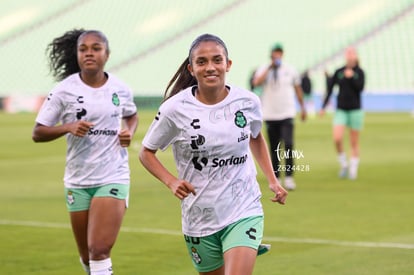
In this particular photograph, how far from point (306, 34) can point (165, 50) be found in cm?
831

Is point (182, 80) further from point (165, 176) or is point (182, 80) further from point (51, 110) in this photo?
point (51, 110)

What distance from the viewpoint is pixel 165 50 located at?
199 feet

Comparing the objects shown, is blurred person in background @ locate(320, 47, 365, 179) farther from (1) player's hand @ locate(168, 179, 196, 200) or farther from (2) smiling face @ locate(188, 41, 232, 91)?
(1) player's hand @ locate(168, 179, 196, 200)

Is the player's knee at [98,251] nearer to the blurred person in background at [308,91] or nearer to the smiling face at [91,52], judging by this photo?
the smiling face at [91,52]

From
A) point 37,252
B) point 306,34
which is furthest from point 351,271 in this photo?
point 306,34

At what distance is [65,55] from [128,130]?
110 cm

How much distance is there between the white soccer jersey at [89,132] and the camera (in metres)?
8.73

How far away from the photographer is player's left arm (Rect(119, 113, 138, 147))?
867 cm

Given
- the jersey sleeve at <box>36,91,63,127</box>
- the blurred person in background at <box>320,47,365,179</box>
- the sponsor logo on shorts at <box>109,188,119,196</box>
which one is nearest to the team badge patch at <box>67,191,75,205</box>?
the sponsor logo on shorts at <box>109,188,119,196</box>

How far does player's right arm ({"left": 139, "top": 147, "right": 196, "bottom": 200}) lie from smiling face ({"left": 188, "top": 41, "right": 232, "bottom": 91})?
1.95 ft

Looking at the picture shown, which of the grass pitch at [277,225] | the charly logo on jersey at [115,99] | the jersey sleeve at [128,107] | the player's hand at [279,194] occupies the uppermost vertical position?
the charly logo on jersey at [115,99]

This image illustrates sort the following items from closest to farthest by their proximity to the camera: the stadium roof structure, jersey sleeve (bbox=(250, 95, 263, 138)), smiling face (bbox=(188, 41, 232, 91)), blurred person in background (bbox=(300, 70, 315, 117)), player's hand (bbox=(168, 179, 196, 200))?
player's hand (bbox=(168, 179, 196, 200)) → smiling face (bbox=(188, 41, 232, 91)) → jersey sleeve (bbox=(250, 95, 263, 138)) → blurred person in background (bbox=(300, 70, 315, 117)) → the stadium roof structure

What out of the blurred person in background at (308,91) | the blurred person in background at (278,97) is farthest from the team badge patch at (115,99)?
the blurred person in background at (308,91)

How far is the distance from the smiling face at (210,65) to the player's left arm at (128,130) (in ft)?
7.28
